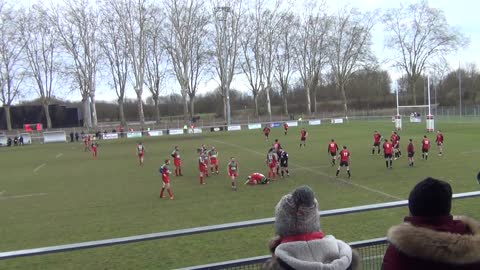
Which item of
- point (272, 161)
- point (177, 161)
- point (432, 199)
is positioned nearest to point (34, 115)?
point (177, 161)

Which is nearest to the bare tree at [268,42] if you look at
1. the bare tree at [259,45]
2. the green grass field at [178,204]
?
the bare tree at [259,45]

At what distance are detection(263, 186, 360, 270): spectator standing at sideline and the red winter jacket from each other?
37 cm

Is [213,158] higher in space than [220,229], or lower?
lower

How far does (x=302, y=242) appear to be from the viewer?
2635mm

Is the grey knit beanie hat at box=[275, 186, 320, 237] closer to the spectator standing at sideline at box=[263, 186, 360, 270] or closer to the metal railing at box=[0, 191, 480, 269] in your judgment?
the spectator standing at sideline at box=[263, 186, 360, 270]

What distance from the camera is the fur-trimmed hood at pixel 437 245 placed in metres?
2.30

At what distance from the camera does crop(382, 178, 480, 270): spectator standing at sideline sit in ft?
7.59

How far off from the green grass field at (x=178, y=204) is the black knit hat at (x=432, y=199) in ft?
23.2

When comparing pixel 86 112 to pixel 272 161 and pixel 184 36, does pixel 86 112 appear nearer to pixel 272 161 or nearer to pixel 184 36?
pixel 184 36

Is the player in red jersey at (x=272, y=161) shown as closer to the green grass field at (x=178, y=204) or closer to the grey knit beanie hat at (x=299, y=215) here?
the green grass field at (x=178, y=204)

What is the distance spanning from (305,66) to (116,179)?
65715 mm

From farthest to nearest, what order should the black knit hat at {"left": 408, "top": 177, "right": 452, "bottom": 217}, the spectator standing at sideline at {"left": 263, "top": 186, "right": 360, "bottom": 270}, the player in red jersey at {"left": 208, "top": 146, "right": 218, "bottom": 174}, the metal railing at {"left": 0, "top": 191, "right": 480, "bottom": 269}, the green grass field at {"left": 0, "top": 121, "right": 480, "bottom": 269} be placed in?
the player in red jersey at {"left": 208, "top": 146, "right": 218, "bottom": 174} < the green grass field at {"left": 0, "top": 121, "right": 480, "bottom": 269} < the metal railing at {"left": 0, "top": 191, "right": 480, "bottom": 269} < the spectator standing at sideline at {"left": 263, "top": 186, "right": 360, "bottom": 270} < the black knit hat at {"left": 408, "top": 177, "right": 452, "bottom": 217}

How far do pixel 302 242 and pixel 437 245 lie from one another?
72cm

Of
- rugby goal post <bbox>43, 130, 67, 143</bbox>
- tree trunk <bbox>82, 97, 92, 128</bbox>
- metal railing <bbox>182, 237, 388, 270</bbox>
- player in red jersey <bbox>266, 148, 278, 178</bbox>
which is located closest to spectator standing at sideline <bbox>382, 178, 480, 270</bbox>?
metal railing <bbox>182, 237, 388, 270</bbox>
